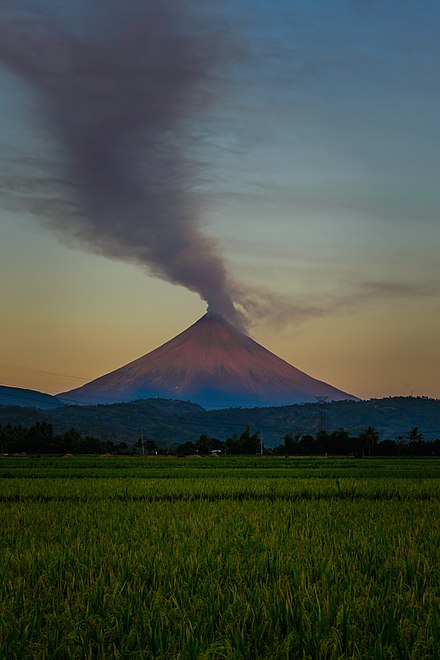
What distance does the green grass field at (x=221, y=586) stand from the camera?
410cm

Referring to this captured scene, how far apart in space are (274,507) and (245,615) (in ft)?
29.8

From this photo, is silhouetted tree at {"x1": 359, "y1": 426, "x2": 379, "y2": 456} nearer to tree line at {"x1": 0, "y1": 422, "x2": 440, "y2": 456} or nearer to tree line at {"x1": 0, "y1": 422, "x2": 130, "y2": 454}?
tree line at {"x1": 0, "y1": 422, "x2": 440, "y2": 456}

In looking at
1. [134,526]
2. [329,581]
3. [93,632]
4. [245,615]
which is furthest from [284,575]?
[134,526]

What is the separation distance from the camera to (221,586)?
584 cm

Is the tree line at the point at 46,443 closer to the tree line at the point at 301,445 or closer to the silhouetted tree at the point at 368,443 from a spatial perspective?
the tree line at the point at 301,445

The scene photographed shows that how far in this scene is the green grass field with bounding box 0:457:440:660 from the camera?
4.10 metres

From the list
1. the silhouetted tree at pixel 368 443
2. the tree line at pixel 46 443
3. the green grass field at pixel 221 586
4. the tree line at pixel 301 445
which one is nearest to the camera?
the green grass field at pixel 221 586

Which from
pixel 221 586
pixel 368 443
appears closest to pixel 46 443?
pixel 368 443

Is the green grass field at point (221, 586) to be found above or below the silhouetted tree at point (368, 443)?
below

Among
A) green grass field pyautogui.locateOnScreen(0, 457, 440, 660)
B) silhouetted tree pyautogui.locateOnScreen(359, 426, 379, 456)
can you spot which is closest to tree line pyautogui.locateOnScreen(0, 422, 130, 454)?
silhouetted tree pyautogui.locateOnScreen(359, 426, 379, 456)

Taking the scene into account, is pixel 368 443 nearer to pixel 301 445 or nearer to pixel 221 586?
pixel 301 445

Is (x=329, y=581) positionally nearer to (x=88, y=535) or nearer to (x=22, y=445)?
(x=88, y=535)

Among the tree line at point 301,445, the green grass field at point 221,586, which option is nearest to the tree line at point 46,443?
the tree line at point 301,445

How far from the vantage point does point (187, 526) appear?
31.8ft
